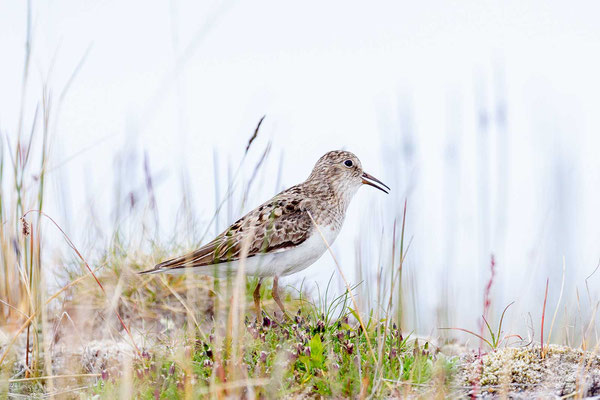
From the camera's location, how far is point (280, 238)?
6.00 m

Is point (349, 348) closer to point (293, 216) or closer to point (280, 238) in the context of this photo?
point (280, 238)

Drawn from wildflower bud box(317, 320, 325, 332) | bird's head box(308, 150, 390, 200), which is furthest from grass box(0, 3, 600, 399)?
bird's head box(308, 150, 390, 200)

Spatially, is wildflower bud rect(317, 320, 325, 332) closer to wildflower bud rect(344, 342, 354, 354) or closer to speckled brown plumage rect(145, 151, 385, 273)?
wildflower bud rect(344, 342, 354, 354)

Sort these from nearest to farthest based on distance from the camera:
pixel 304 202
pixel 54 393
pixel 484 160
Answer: pixel 54 393 → pixel 484 160 → pixel 304 202

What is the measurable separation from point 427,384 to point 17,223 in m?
4.12

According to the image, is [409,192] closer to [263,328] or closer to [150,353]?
[263,328]

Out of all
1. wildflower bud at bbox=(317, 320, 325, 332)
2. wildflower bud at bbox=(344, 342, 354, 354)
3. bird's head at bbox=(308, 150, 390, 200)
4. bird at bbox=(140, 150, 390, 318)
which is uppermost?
bird's head at bbox=(308, 150, 390, 200)

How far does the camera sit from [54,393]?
482cm

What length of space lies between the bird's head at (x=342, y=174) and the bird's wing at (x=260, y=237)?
0.58m

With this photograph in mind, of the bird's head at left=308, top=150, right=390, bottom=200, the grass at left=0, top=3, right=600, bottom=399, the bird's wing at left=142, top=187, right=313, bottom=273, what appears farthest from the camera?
the bird's head at left=308, top=150, right=390, bottom=200

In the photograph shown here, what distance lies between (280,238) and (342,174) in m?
1.13

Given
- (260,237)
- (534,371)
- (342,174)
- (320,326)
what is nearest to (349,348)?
(320,326)

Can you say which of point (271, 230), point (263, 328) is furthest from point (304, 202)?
point (263, 328)

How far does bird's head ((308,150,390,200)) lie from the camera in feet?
22.1
